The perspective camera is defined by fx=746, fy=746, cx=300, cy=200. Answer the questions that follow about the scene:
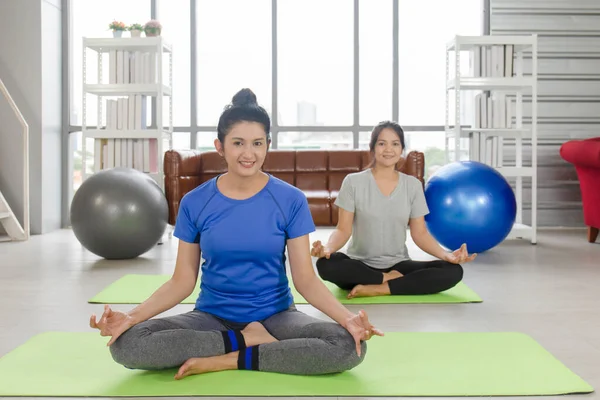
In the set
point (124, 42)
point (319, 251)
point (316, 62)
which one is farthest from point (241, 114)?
point (316, 62)

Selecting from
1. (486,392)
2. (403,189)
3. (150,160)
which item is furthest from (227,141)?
(150,160)

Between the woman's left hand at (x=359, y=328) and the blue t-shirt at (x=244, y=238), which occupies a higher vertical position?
the blue t-shirt at (x=244, y=238)

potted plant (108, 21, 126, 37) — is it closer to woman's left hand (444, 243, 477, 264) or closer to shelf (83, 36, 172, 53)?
shelf (83, 36, 172, 53)

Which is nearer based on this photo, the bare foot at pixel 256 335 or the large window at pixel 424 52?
the bare foot at pixel 256 335

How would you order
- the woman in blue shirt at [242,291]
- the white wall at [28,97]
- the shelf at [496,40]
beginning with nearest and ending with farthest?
the woman in blue shirt at [242,291] < the shelf at [496,40] < the white wall at [28,97]

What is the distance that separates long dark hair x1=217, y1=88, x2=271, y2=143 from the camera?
214 cm

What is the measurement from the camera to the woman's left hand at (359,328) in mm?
1981

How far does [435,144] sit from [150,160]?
2818 mm

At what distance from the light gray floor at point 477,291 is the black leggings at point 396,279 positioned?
20cm

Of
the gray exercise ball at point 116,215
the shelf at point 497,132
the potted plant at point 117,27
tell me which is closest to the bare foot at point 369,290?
the gray exercise ball at point 116,215

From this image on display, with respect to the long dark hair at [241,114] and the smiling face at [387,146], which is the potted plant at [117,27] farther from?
the long dark hair at [241,114]

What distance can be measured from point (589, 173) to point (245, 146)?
162 inches

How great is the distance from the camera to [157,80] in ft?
19.3

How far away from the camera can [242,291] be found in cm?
223
